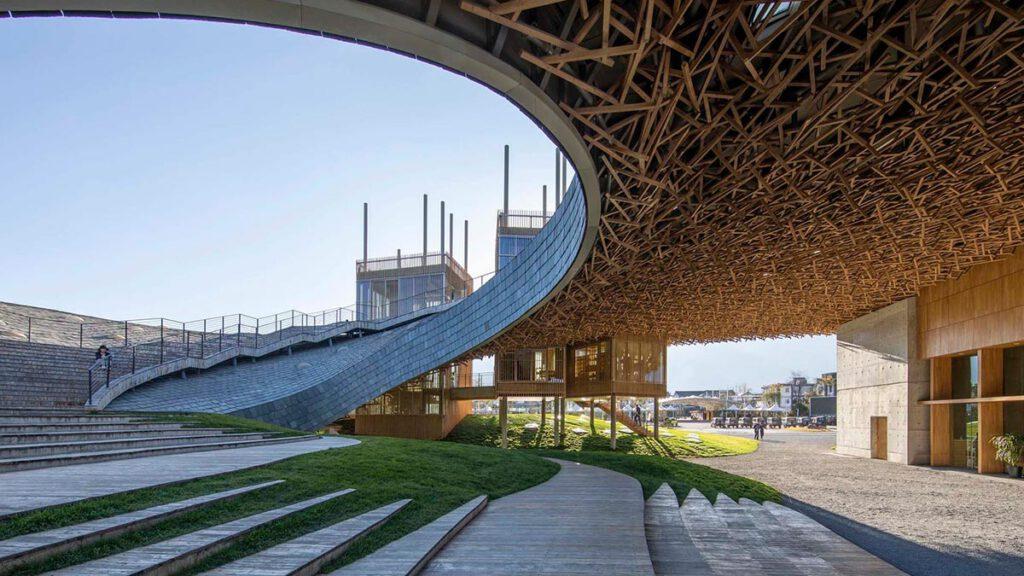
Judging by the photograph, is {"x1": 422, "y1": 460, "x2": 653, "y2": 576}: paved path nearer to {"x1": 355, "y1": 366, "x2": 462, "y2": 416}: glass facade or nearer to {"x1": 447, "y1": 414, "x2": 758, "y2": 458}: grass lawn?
{"x1": 447, "y1": 414, "x2": 758, "y2": 458}: grass lawn

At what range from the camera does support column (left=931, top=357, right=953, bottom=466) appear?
2562 centimetres

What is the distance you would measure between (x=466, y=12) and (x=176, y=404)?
1862 centimetres

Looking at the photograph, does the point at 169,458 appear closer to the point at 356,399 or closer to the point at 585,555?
the point at 585,555

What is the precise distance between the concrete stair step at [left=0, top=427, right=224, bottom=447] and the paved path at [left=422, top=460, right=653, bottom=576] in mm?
6188

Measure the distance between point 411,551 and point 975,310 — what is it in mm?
22697

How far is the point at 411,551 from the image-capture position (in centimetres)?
630

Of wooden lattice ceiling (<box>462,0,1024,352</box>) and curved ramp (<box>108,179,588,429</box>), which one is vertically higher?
wooden lattice ceiling (<box>462,0,1024,352</box>)

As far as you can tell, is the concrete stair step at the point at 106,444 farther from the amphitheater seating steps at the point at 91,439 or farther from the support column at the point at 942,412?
the support column at the point at 942,412

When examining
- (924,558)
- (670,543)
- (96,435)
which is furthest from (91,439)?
(924,558)

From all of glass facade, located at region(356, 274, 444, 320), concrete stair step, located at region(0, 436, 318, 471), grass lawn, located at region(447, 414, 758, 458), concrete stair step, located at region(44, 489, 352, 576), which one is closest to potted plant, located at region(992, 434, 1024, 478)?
grass lawn, located at region(447, 414, 758, 458)

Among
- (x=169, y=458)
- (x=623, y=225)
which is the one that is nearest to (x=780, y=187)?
(x=623, y=225)

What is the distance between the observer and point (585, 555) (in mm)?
6676

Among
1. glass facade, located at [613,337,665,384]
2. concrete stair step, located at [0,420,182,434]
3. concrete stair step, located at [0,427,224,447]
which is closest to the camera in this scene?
concrete stair step, located at [0,427,224,447]

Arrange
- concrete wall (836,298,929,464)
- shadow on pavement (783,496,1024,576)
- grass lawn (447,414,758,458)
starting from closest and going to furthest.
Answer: shadow on pavement (783,496,1024,576) < concrete wall (836,298,929,464) < grass lawn (447,414,758,458)
